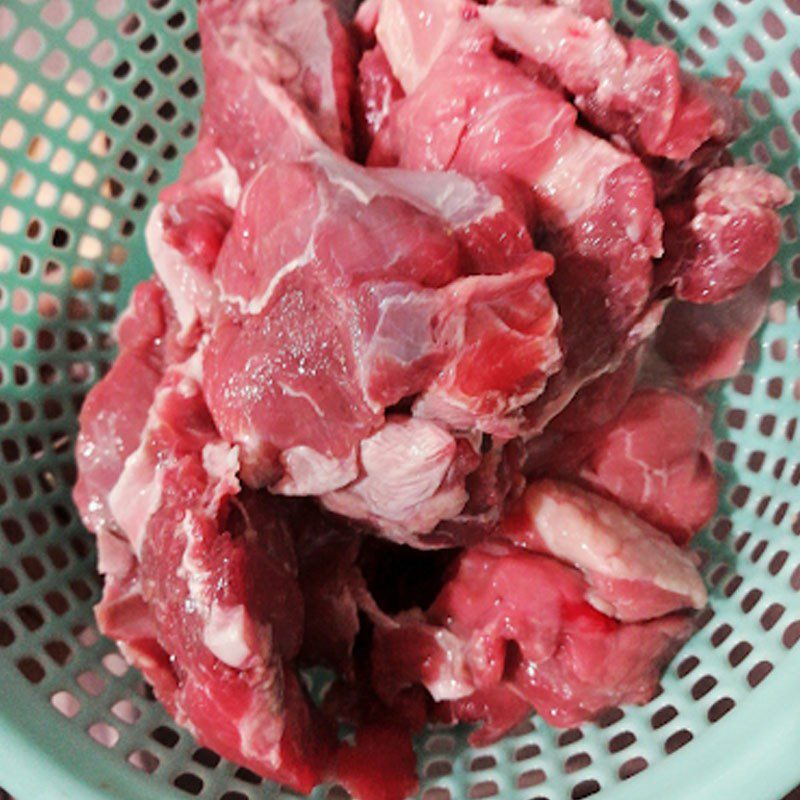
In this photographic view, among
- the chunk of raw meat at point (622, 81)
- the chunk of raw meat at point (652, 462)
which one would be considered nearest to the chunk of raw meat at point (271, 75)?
the chunk of raw meat at point (622, 81)

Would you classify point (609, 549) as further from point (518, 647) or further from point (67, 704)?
point (67, 704)

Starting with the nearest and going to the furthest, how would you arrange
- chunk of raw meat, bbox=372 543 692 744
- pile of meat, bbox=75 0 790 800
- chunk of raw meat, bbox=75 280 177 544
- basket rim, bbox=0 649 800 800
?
basket rim, bbox=0 649 800 800, pile of meat, bbox=75 0 790 800, chunk of raw meat, bbox=372 543 692 744, chunk of raw meat, bbox=75 280 177 544

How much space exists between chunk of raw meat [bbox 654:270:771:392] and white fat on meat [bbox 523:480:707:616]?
304 millimetres

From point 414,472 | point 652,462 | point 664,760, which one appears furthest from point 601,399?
point 664,760

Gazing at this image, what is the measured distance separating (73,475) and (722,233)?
1.24 metres

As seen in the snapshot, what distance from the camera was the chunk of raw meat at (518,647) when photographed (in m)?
1.43

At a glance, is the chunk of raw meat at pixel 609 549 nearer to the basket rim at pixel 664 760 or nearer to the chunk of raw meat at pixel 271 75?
the basket rim at pixel 664 760

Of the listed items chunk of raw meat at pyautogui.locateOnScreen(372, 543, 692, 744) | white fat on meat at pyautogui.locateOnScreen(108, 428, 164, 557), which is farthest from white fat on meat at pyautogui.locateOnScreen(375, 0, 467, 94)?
chunk of raw meat at pyautogui.locateOnScreen(372, 543, 692, 744)

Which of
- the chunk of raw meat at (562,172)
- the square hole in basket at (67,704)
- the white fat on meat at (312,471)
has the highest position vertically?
the chunk of raw meat at (562,172)

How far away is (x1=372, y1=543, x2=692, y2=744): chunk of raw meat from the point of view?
1432mm

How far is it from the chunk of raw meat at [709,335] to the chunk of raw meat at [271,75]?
25.9 inches

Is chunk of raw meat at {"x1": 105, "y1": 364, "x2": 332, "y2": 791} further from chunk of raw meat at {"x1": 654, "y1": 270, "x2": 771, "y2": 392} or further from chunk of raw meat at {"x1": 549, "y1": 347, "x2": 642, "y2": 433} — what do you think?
chunk of raw meat at {"x1": 654, "y1": 270, "x2": 771, "y2": 392}

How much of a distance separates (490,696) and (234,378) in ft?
2.29

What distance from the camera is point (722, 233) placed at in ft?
4.33
